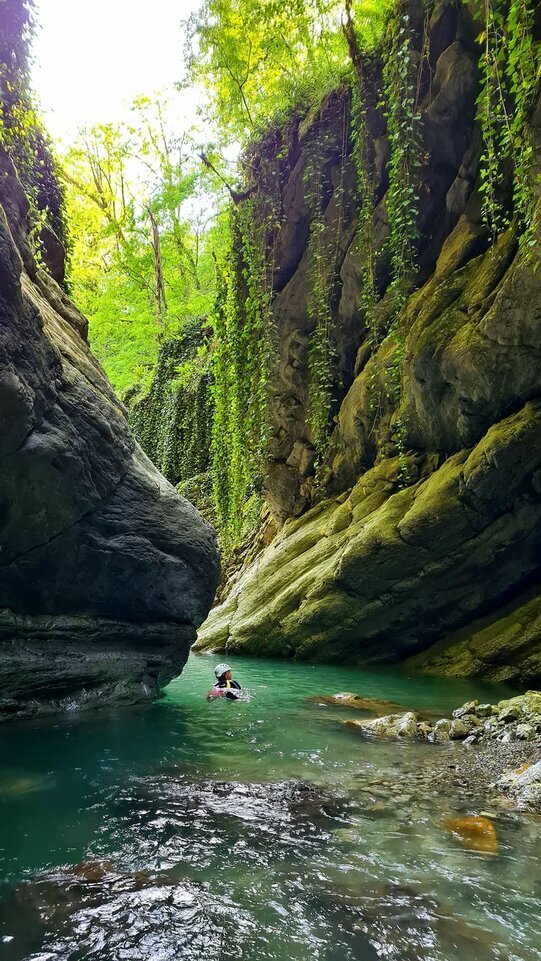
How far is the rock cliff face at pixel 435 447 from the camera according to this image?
28.3 ft

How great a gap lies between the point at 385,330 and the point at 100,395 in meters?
6.54

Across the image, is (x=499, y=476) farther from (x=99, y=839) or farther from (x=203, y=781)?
(x=99, y=839)

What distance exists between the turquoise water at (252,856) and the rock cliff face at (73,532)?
4.29 feet

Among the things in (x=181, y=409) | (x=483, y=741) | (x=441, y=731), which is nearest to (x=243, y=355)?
(x=441, y=731)

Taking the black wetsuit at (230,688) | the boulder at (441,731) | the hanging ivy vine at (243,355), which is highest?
the hanging ivy vine at (243,355)

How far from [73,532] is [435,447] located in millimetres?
6446

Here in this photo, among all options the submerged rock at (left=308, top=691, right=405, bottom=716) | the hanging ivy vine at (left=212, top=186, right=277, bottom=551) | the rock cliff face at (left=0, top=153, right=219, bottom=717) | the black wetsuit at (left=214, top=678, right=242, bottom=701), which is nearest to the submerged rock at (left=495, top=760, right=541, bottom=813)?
the submerged rock at (left=308, top=691, right=405, bottom=716)

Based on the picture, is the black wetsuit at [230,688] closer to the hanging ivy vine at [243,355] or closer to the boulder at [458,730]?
the boulder at [458,730]

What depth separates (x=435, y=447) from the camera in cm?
1016

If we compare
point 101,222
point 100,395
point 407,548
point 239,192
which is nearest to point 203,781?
point 100,395

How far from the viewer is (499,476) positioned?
340 inches

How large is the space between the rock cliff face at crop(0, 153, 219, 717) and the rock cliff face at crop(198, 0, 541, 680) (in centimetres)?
339

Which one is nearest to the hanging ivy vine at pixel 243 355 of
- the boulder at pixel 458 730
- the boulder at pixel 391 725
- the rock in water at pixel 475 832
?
the boulder at pixel 391 725

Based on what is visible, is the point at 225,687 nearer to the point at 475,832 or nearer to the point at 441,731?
the point at 441,731
